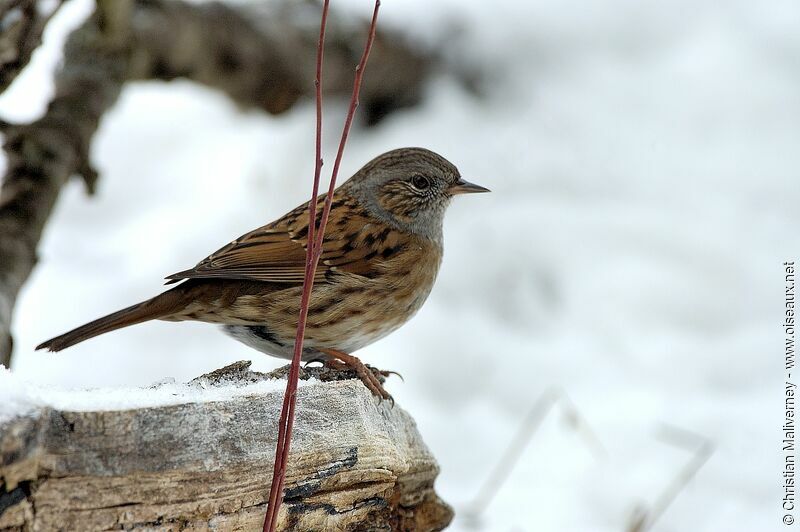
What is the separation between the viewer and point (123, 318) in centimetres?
335

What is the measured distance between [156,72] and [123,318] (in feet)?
10.1

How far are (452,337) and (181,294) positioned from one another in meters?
2.37

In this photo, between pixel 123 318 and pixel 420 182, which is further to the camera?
pixel 420 182

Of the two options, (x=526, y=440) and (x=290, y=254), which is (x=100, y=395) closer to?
(x=290, y=254)

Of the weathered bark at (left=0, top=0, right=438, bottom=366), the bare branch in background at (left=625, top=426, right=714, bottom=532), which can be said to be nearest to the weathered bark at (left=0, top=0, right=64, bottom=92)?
the weathered bark at (left=0, top=0, right=438, bottom=366)

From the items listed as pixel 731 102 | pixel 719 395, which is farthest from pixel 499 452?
pixel 731 102

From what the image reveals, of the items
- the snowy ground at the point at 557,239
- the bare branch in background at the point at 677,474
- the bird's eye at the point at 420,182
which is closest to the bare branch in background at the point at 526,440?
the snowy ground at the point at 557,239

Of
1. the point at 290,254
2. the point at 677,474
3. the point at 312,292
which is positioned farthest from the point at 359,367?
the point at 677,474

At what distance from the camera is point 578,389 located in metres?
5.32

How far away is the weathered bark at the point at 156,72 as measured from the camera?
449cm

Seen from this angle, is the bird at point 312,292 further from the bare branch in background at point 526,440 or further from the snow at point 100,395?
the bare branch in background at point 526,440

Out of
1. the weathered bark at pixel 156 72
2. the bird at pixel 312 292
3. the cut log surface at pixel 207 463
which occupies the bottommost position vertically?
the cut log surface at pixel 207 463

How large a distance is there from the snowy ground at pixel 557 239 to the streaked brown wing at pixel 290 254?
1.39 metres

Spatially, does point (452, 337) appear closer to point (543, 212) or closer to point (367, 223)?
point (543, 212)
